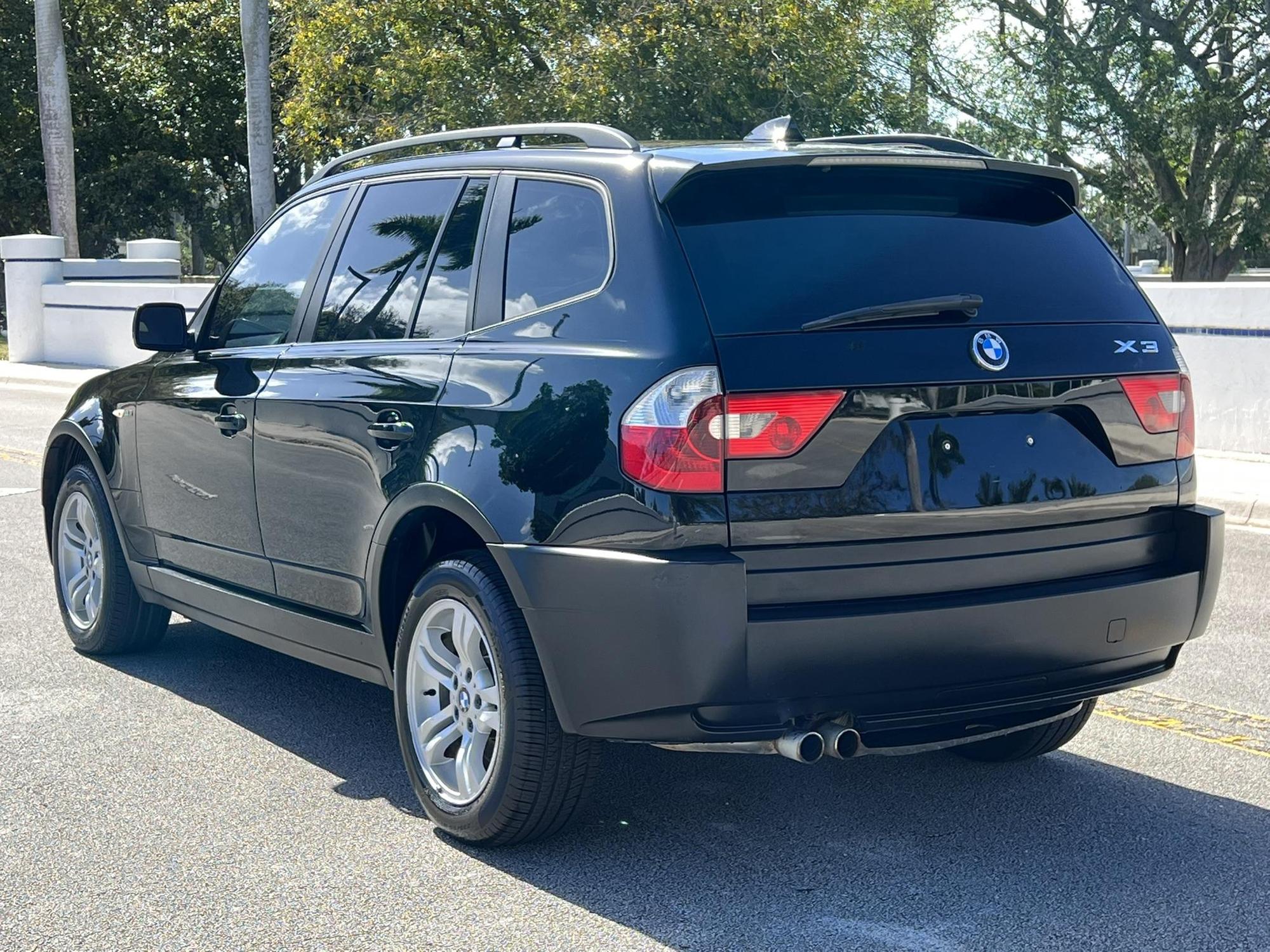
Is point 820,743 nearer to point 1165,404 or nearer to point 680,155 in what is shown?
point 1165,404

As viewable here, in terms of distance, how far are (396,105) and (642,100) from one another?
505 centimetres

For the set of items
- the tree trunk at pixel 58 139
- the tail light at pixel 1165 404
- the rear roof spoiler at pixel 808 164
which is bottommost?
the tail light at pixel 1165 404

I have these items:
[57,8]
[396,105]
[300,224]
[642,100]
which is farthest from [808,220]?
[57,8]

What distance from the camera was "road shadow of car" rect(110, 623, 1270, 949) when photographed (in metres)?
3.71

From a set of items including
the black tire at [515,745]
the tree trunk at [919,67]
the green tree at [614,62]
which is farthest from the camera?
the tree trunk at [919,67]

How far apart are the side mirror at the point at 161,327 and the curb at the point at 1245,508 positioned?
273 inches

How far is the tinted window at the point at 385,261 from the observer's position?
4.79 m

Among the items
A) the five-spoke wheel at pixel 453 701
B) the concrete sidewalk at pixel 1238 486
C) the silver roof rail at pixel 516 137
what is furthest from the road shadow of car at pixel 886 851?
the concrete sidewalk at pixel 1238 486

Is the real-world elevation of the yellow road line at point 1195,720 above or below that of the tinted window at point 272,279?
below

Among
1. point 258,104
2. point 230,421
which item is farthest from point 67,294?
point 230,421

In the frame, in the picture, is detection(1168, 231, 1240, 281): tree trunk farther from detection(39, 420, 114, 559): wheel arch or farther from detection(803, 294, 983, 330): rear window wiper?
detection(803, 294, 983, 330): rear window wiper

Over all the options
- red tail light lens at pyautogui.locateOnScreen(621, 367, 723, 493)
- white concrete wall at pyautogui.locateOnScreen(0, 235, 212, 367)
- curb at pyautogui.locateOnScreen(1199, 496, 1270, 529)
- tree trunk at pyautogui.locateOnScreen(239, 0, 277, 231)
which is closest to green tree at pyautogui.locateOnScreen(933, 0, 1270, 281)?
tree trunk at pyautogui.locateOnScreen(239, 0, 277, 231)

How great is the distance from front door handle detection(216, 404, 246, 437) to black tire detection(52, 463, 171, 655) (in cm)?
105

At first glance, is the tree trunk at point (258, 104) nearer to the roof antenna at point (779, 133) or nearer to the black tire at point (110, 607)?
the black tire at point (110, 607)
